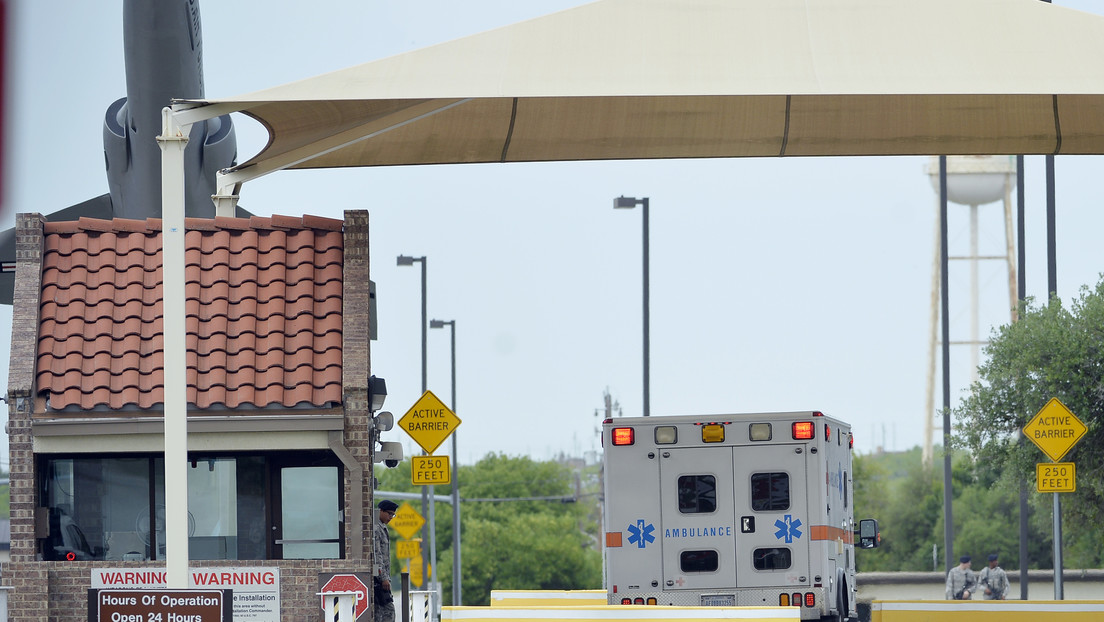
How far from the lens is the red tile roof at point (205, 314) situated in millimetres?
13977

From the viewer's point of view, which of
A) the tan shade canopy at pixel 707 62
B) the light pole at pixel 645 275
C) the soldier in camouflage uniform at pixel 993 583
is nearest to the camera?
the tan shade canopy at pixel 707 62

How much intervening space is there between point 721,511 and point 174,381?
7.11 meters

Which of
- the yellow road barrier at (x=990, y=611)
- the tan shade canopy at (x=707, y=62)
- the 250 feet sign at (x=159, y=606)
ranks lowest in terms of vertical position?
the yellow road barrier at (x=990, y=611)

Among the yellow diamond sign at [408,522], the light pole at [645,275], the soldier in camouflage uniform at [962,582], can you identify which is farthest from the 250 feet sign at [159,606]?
the light pole at [645,275]

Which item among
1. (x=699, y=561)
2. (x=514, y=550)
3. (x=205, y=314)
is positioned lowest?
(x=514, y=550)

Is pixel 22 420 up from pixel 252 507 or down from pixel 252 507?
up

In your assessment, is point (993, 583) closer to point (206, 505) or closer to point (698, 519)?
point (698, 519)

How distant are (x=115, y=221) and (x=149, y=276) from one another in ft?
2.44

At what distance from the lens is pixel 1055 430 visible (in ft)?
57.2

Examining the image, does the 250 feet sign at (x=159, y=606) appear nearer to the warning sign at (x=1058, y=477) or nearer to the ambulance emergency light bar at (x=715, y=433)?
the ambulance emergency light bar at (x=715, y=433)

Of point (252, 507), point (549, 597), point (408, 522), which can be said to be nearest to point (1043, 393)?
point (549, 597)

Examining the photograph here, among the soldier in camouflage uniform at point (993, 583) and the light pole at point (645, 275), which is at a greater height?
the light pole at point (645, 275)

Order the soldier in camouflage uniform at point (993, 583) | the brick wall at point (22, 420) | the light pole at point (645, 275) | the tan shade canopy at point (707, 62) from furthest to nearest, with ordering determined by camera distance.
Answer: the light pole at point (645, 275)
the soldier in camouflage uniform at point (993, 583)
the brick wall at point (22, 420)
the tan shade canopy at point (707, 62)

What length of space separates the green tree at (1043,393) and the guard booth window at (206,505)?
14629mm
